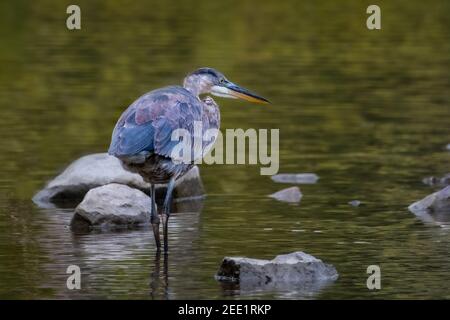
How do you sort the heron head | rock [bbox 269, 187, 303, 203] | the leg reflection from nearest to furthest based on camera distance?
the leg reflection → the heron head → rock [bbox 269, 187, 303, 203]

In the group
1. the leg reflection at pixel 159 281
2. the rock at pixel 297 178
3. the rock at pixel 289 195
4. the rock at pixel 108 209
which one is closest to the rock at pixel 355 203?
the rock at pixel 289 195

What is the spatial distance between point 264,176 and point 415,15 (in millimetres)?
21151

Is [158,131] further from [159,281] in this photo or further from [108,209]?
[108,209]

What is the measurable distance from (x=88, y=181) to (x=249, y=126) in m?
5.62

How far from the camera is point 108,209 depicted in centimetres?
1375

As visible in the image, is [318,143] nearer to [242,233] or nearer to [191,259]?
[242,233]

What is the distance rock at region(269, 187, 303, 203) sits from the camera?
15.4 meters

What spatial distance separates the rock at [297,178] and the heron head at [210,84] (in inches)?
115

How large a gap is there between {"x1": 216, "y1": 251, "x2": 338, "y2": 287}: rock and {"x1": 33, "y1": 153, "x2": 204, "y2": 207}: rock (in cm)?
374

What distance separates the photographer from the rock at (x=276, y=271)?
11406 millimetres

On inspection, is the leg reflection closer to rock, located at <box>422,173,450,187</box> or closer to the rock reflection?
the rock reflection

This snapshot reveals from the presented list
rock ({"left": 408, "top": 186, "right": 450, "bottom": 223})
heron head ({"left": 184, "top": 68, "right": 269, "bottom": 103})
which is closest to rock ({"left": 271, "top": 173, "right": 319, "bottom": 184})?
rock ({"left": 408, "top": 186, "right": 450, "bottom": 223})

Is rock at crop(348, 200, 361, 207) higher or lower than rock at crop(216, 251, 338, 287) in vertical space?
higher
